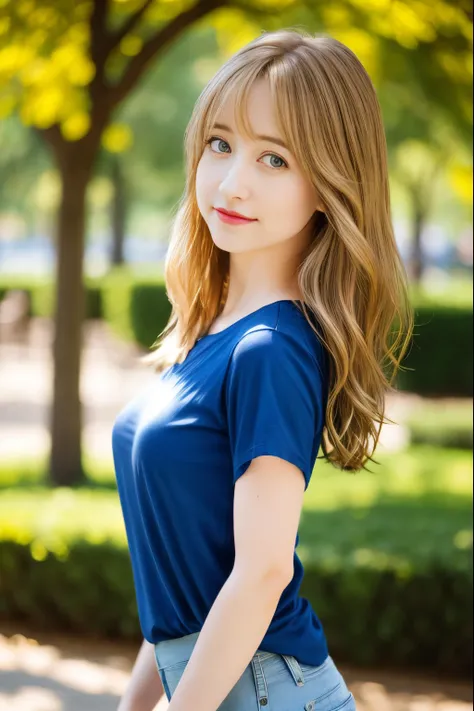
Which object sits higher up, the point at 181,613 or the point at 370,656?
the point at 181,613

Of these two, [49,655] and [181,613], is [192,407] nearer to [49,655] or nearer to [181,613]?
[181,613]

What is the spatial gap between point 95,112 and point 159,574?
5.23m

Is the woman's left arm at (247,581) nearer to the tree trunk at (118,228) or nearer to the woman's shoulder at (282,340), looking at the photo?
the woman's shoulder at (282,340)

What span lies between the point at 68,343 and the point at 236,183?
528 centimetres

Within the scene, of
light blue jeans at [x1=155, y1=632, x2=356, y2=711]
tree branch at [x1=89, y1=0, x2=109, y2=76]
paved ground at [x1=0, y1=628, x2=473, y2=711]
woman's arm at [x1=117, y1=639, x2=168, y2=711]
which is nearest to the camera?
light blue jeans at [x1=155, y1=632, x2=356, y2=711]

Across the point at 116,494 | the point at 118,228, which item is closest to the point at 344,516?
the point at 116,494

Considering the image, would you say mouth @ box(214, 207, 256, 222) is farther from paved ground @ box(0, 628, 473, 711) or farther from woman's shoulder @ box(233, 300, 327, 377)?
paved ground @ box(0, 628, 473, 711)

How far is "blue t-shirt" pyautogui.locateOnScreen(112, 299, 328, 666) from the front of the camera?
1411 mm

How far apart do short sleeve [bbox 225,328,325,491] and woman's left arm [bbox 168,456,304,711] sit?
0.08 feet

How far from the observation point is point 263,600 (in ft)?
4.58

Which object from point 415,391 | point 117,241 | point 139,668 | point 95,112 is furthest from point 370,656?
point 117,241

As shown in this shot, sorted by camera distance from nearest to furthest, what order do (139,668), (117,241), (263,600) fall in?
1. (263,600)
2. (139,668)
3. (117,241)

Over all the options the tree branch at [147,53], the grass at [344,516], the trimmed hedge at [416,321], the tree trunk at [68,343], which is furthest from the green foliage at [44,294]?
the tree branch at [147,53]

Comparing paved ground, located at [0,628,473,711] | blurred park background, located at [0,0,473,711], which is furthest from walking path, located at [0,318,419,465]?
paved ground, located at [0,628,473,711]
